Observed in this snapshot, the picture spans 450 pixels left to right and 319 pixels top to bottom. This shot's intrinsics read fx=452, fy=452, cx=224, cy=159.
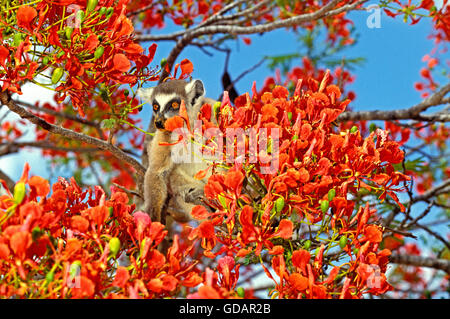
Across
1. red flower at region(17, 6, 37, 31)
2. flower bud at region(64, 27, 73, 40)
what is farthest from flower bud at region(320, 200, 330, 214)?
red flower at region(17, 6, 37, 31)

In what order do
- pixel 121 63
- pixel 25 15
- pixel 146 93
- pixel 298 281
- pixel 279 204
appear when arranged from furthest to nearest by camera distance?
pixel 146 93 → pixel 121 63 → pixel 25 15 → pixel 279 204 → pixel 298 281

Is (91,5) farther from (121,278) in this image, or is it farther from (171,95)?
(171,95)

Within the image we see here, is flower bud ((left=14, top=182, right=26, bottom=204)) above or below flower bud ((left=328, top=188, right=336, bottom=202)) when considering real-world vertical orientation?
below

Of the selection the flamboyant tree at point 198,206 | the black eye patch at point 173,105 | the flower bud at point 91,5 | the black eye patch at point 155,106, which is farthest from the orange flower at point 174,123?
the black eye patch at point 155,106

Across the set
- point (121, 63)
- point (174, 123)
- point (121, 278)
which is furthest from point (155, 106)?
point (121, 278)

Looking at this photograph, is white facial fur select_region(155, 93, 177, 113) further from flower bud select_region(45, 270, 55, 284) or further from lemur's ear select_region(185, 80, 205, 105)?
flower bud select_region(45, 270, 55, 284)

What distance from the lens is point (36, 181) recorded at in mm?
1849

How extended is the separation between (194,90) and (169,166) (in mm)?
824

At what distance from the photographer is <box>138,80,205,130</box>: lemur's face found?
439cm

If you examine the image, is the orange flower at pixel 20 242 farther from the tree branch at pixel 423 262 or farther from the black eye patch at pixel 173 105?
the tree branch at pixel 423 262

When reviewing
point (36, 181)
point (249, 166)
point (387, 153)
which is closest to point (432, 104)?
point (387, 153)

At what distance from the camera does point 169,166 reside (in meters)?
4.55
